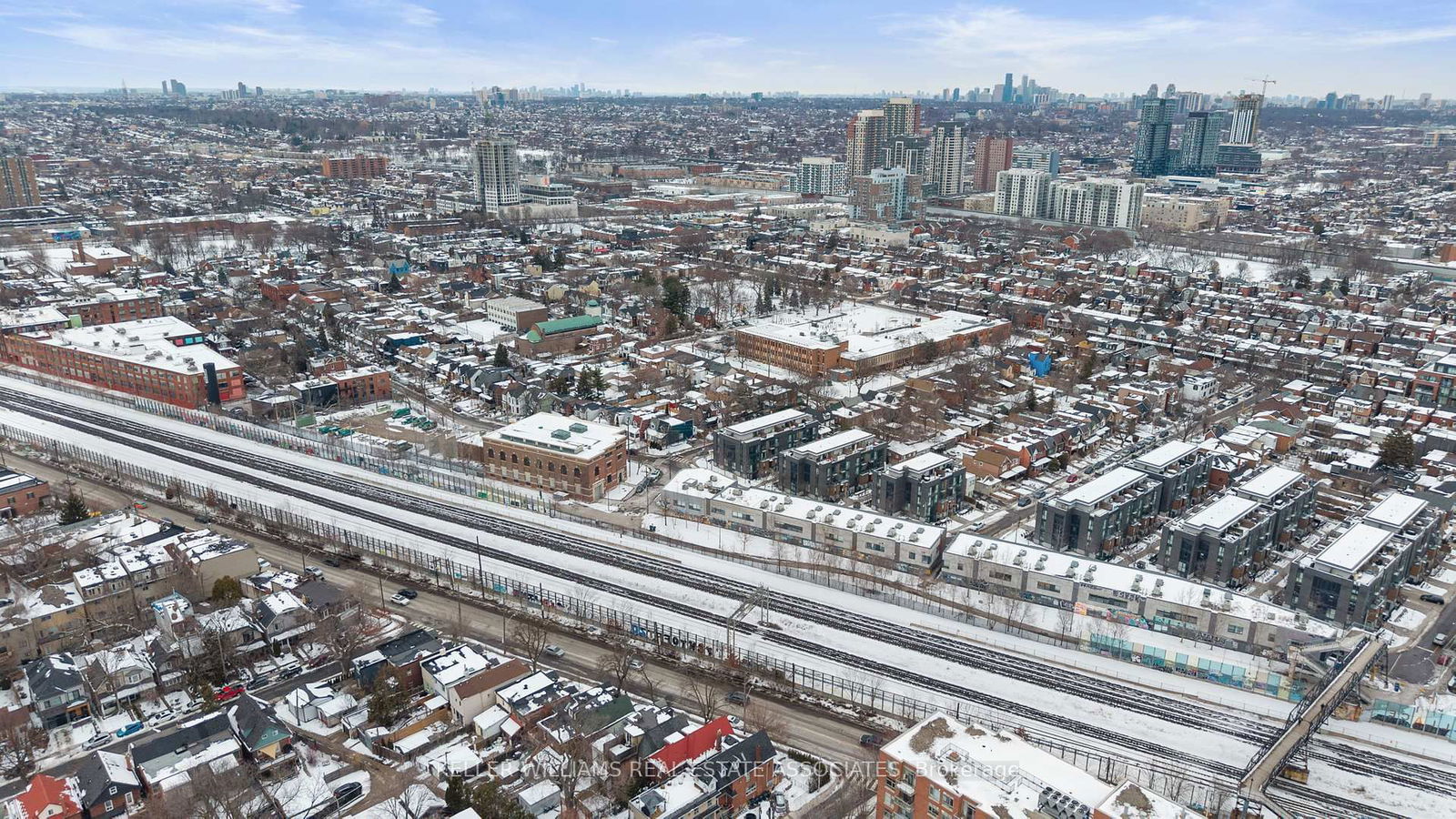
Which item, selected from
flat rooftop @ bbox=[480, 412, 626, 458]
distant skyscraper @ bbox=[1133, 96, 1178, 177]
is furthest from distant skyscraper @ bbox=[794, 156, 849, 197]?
flat rooftop @ bbox=[480, 412, 626, 458]

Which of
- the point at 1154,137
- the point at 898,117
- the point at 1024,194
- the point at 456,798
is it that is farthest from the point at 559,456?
the point at 1154,137

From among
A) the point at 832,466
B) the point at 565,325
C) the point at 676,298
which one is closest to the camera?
the point at 832,466

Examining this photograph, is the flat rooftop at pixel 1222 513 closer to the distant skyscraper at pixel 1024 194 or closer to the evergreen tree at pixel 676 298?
the evergreen tree at pixel 676 298

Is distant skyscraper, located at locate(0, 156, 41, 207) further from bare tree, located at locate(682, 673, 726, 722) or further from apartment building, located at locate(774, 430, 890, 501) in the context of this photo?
bare tree, located at locate(682, 673, 726, 722)

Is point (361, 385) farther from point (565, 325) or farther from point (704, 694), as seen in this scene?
point (704, 694)

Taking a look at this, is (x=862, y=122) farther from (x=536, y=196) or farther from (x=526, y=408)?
(x=526, y=408)

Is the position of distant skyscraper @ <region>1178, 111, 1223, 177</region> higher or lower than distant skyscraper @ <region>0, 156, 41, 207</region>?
higher

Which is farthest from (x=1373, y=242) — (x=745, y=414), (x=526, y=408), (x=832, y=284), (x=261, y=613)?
(x=261, y=613)
